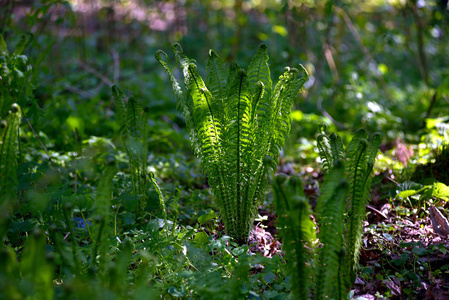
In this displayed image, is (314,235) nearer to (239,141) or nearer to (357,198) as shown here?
(357,198)

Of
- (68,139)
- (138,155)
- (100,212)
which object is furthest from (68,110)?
(100,212)

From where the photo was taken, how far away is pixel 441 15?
4.58 metres

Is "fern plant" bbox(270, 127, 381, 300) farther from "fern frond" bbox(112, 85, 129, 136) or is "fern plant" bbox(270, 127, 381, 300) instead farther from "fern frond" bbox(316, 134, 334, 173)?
"fern frond" bbox(112, 85, 129, 136)

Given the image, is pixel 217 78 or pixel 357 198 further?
pixel 217 78

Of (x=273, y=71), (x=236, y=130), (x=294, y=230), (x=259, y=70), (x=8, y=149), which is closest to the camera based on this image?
(x=294, y=230)

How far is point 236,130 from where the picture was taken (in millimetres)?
1913

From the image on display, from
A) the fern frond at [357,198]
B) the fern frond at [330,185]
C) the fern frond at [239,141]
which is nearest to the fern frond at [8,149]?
the fern frond at [239,141]

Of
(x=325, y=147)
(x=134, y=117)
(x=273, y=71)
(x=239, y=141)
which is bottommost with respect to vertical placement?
(x=325, y=147)

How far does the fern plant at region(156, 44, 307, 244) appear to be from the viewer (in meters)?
1.92

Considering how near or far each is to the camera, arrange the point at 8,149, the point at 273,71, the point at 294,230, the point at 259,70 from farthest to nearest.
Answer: the point at 273,71 < the point at 259,70 < the point at 8,149 < the point at 294,230

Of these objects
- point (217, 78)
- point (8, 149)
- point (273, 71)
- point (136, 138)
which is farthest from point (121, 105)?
point (273, 71)

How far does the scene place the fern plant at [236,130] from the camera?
1.92 metres

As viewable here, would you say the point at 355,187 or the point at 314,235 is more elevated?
the point at 355,187

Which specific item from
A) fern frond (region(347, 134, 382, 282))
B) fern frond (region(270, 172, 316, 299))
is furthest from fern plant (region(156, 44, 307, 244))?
fern frond (region(270, 172, 316, 299))
